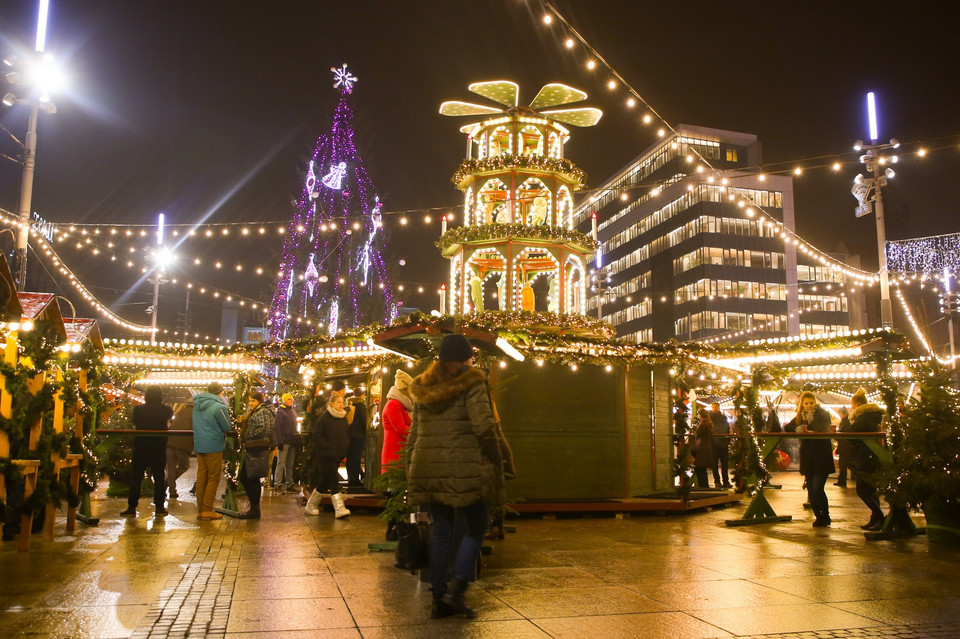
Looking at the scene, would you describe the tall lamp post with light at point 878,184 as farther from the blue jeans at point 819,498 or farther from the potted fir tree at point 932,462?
the potted fir tree at point 932,462

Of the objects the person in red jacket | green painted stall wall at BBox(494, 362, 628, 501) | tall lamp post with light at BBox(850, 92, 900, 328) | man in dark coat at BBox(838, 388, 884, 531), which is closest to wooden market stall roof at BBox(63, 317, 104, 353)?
the person in red jacket

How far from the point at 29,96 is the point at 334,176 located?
87.5ft

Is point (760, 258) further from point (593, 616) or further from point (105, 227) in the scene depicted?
point (593, 616)

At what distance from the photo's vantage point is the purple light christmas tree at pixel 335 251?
40531 mm

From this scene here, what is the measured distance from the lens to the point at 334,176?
136 ft

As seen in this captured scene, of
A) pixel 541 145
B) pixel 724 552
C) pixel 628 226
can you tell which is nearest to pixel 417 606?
pixel 724 552

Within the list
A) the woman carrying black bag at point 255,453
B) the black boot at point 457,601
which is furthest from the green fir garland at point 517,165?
the black boot at point 457,601

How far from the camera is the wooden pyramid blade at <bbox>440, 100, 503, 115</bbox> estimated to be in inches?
564

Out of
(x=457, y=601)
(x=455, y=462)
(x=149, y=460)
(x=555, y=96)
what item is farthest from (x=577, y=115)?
(x=457, y=601)

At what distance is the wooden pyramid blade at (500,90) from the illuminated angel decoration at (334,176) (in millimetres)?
28235

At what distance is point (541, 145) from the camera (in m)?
14.9

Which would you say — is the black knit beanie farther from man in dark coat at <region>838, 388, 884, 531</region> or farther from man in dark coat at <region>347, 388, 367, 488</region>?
man in dark coat at <region>347, 388, 367, 488</region>

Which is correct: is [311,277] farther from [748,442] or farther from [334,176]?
[748,442]

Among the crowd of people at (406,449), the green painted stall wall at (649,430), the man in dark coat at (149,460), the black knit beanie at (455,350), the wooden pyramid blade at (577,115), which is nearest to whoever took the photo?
the crowd of people at (406,449)
